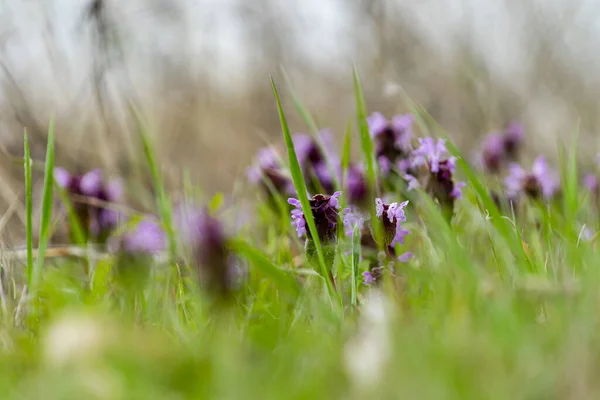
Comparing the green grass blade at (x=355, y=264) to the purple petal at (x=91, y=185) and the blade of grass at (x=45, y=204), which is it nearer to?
the blade of grass at (x=45, y=204)

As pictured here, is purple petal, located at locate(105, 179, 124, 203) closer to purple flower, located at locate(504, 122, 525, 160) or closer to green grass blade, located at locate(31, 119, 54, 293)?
green grass blade, located at locate(31, 119, 54, 293)

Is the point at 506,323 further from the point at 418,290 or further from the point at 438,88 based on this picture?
the point at 438,88

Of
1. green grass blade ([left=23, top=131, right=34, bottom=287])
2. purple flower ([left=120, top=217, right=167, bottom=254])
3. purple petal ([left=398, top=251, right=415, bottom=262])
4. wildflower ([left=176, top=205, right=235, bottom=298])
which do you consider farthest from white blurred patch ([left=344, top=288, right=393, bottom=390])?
purple flower ([left=120, top=217, right=167, bottom=254])

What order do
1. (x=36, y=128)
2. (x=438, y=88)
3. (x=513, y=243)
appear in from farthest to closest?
(x=438, y=88)
(x=36, y=128)
(x=513, y=243)

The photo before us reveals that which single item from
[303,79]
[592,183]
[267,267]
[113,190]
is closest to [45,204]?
[267,267]

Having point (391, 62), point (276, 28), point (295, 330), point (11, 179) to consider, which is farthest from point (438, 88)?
point (295, 330)

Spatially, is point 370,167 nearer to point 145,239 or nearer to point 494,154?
point 145,239

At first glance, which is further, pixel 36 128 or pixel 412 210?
pixel 36 128
